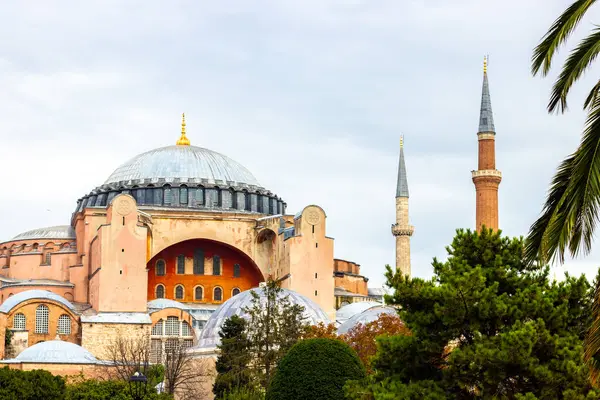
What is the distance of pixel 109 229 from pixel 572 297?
27.3 metres

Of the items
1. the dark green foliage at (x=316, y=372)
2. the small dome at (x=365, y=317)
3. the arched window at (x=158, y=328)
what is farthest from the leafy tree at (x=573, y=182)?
the arched window at (x=158, y=328)

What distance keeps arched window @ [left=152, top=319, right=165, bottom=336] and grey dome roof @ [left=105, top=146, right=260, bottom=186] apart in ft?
25.4

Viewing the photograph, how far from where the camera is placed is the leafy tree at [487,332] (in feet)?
46.5

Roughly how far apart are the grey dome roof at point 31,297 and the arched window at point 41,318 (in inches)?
14.3

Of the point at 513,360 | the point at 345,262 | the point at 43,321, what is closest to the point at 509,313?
the point at 513,360

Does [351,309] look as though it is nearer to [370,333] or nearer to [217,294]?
[217,294]

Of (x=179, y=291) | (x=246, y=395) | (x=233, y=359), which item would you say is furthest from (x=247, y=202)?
(x=246, y=395)

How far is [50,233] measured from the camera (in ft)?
150

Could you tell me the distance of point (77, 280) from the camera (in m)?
42.3

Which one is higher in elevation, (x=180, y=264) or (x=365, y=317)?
(x=180, y=264)

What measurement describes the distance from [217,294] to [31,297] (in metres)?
7.60

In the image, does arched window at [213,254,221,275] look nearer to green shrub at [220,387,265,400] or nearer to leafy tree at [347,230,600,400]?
green shrub at [220,387,265,400]

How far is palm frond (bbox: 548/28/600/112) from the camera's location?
10.3 m

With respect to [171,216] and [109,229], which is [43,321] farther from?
[171,216]
